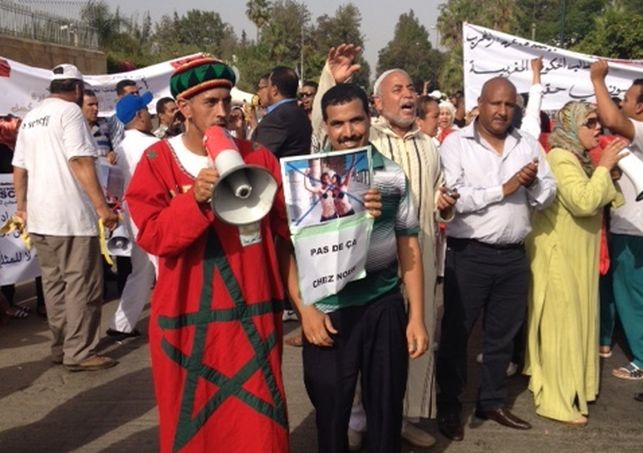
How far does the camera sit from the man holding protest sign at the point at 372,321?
3027 millimetres

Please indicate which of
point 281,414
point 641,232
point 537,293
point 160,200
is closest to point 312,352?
point 281,414

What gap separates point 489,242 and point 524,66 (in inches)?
194

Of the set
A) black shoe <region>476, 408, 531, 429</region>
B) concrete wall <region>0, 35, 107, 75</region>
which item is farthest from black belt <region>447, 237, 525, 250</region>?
concrete wall <region>0, 35, 107, 75</region>

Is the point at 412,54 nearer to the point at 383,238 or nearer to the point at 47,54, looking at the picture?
the point at 47,54

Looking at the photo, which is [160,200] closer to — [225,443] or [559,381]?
[225,443]

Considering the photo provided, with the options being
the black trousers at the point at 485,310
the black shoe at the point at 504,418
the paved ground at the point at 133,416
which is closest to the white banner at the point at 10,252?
the paved ground at the point at 133,416

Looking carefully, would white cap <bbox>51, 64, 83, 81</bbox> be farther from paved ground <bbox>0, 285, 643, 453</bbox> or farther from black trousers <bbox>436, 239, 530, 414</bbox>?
black trousers <bbox>436, 239, 530, 414</bbox>

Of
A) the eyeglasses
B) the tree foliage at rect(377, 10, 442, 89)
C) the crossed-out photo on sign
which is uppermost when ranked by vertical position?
the tree foliage at rect(377, 10, 442, 89)

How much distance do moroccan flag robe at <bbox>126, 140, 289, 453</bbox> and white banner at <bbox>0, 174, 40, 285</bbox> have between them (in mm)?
4514

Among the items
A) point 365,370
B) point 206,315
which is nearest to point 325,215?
point 206,315

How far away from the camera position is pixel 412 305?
3.09 m

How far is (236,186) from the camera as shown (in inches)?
93.0

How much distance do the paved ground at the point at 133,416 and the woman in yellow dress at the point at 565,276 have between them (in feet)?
0.57

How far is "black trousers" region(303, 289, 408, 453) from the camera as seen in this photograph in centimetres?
307
